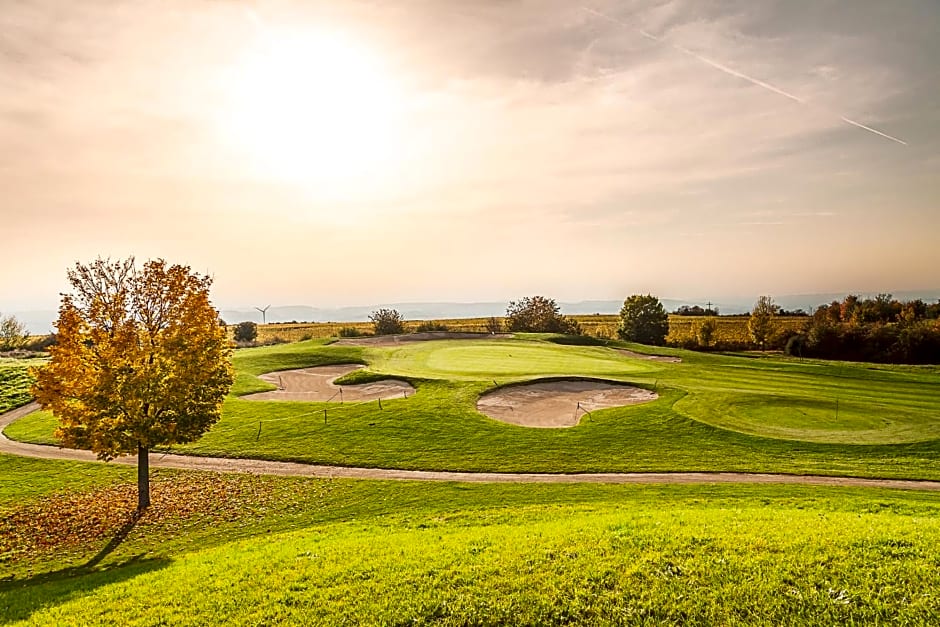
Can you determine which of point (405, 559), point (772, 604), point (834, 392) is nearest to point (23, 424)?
point (405, 559)

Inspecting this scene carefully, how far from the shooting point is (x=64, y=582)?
13172mm

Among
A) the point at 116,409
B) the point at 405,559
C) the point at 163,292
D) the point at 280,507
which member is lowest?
the point at 280,507

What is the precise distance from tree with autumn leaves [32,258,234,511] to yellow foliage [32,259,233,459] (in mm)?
33

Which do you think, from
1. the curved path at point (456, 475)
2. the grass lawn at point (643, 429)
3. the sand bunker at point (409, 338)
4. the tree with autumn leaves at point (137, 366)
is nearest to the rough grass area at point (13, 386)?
the grass lawn at point (643, 429)

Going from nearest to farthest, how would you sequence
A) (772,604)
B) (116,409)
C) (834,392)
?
(772,604) < (116,409) < (834,392)

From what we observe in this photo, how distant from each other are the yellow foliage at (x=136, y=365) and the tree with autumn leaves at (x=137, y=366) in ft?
0.11

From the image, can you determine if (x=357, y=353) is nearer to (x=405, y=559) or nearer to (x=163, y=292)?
(x=163, y=292)

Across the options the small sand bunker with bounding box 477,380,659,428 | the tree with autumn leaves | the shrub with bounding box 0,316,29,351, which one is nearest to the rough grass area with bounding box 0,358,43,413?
the tree with autumn leaves

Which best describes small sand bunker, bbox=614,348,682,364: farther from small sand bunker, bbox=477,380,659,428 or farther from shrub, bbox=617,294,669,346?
shrub, bbox=617,294,669,346

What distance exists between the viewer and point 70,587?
12.2 meters

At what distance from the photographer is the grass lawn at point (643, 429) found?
2230cm

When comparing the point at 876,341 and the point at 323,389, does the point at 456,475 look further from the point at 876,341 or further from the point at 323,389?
the point at 876,341

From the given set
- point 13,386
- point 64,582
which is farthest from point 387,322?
point 64,582

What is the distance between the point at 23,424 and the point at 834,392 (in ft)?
157
